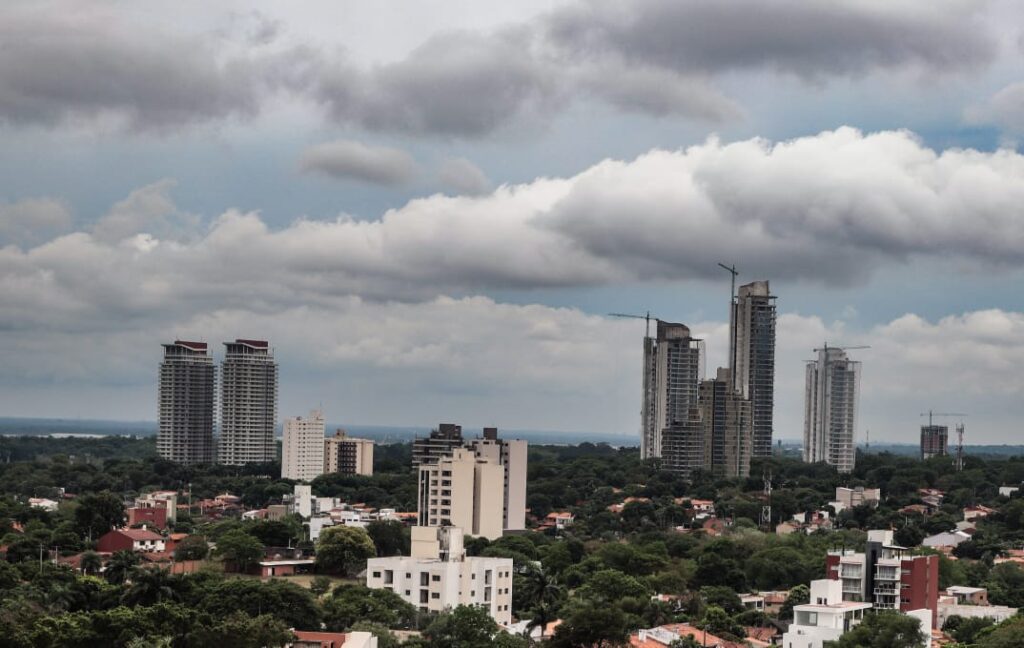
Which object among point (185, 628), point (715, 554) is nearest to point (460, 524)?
point (715, 554)

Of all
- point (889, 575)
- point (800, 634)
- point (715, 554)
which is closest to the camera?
point (800, 634)

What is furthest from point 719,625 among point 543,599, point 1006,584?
point 1006,584

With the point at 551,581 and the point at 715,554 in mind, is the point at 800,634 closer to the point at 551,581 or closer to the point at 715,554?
the point at 551,581

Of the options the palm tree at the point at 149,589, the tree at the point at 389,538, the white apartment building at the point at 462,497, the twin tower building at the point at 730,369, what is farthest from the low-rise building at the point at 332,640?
the twin tower building at the point at 730,369

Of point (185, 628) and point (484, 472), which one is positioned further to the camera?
point (484, 472)

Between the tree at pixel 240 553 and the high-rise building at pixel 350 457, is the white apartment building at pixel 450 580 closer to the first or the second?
the tree at pixel 240 553

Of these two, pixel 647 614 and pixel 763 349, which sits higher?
pixel 763 349

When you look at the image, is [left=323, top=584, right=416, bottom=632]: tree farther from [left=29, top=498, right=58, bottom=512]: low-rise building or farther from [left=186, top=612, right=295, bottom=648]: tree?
[left=29, top=498, right=58, bottom=512]: low-rise building

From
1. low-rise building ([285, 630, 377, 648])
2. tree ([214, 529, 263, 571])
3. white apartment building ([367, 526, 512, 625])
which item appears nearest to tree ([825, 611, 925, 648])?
low-rise building ([285, 630, 377, 648])

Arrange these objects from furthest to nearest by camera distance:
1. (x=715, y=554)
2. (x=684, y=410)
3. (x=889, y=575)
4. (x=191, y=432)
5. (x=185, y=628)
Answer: (x=191, y=432)
(x=684, y=410)
(x=715, y=554)
(x=889, y=575)
(x=185, y=628)
